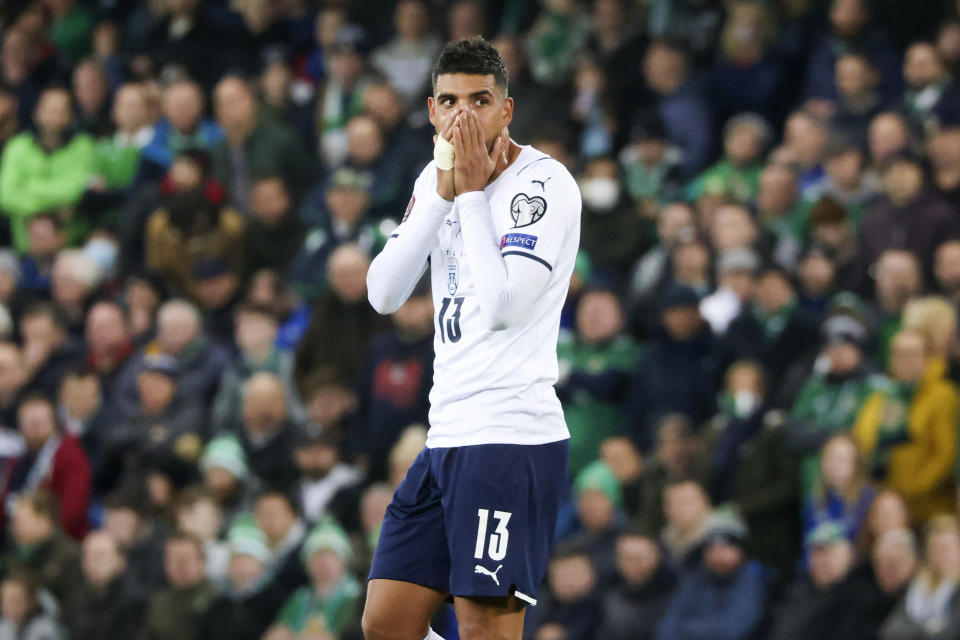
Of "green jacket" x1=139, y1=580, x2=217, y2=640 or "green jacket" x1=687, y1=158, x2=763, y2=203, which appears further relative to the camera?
"green jacket" x1=687, y1=158, x2=763, y2=203

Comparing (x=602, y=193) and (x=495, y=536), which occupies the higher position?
(x=602, y=193)

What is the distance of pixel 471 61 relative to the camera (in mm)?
5500

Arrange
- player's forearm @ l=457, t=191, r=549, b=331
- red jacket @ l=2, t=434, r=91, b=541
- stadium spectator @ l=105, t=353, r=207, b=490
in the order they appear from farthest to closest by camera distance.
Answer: red jacket @ l=2, t=434, r=91, b=541 → stadium spectator @ l=105, t=353, r=207, b=490 → player's forearm @ l=457, t=191, r=549, b=331

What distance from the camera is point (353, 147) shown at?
13.1 metres

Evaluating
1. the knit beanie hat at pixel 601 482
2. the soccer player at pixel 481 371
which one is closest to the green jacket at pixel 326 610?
the knit beanie hat at pixel 601 482

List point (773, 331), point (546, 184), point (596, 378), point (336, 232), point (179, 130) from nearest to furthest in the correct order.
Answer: point (546, 184), point (773, 331), point (596, 378), point (336, 232), point (179, 130)

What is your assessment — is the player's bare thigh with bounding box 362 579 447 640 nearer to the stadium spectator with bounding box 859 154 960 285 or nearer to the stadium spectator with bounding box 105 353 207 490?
the stadium spectator with bounding box 859 154 960 285

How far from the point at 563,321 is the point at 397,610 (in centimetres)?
596

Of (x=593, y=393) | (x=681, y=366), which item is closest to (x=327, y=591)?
(x=593, y=393)

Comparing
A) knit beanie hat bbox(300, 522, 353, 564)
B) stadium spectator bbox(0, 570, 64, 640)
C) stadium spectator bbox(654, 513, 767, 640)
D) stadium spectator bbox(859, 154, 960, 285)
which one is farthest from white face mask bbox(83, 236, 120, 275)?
stadium spectator bbox(859, 154, 960, 285)

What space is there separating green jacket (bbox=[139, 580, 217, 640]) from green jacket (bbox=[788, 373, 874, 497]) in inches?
156

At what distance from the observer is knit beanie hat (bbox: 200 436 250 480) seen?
38.3 feet

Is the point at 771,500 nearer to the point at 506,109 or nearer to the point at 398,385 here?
the point at 398,385

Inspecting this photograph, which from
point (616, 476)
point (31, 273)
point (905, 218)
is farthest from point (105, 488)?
point (905, 218)
